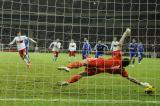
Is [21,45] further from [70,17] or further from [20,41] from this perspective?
[70,17]

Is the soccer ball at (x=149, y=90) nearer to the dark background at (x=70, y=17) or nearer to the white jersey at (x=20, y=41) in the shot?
the dark background at (x=70, y=17)

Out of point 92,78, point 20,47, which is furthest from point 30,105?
point 20,47

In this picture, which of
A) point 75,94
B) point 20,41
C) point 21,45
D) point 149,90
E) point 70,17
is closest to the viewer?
point 75,94

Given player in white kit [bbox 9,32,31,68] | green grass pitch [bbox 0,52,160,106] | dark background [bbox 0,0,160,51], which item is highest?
dark background [bbox 0,0,160,51]

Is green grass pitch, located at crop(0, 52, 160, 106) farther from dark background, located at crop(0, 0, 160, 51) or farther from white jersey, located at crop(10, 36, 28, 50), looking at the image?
white jersey, located at crop(10, 36, 28, 50)

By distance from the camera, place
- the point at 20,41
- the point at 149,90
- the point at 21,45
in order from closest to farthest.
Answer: the point at 149,90 → the point at 21,45 → the point at 20,41

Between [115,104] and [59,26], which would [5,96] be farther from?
[59,26]

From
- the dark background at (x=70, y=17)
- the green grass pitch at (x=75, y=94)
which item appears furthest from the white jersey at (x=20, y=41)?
the green grass pitch at (x=75, y=94)

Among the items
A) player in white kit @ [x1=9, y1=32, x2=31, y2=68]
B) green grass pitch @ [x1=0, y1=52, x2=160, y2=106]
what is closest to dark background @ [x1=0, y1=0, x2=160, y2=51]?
green grass pitch @ [x1=0, y1=52, x2=160, y2=106]

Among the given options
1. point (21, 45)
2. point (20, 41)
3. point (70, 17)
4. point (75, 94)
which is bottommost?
point (75, 94)

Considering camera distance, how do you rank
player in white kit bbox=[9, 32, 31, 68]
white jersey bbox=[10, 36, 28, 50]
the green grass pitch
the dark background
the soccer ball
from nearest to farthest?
the green grass pitch, the soccer ball, the dark background, player in white kit bbox=[9, 32, 31, 68], white jersey bbox=[10, 36, 28, 50]

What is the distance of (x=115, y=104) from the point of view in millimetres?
10359

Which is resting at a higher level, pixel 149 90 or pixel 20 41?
pixel 20 41

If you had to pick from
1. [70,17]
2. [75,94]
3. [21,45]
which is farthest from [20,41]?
[75,94]
